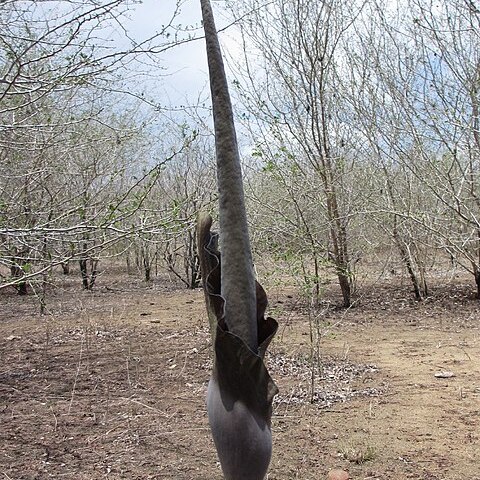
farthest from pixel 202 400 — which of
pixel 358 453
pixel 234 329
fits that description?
pixel 234 329

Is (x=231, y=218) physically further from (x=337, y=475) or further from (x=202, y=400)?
(x=202, y=400)

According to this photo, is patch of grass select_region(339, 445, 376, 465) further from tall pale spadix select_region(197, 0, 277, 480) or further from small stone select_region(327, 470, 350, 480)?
tall pale spadix select_region(197, 0, 277, 480)

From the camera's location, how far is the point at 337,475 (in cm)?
241

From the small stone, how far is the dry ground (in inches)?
2.0

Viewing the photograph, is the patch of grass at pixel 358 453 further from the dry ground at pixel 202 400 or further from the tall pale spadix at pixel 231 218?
the tall pale spadix at pixel 231 218

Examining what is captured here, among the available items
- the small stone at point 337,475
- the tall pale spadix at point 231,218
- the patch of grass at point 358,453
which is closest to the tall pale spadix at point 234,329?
the tall pale spadix at point 231,218

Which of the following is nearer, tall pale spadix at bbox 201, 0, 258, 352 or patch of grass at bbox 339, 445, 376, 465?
tall pale spadix at bbox 201, 0, 258, 352

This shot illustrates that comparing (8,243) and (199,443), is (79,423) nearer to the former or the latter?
(199,443)

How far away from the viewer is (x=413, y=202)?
7.41m

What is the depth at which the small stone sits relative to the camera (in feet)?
7.87

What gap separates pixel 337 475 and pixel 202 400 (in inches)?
52.2

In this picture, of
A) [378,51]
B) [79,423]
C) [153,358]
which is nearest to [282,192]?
[378,51]

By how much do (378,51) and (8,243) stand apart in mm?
5332

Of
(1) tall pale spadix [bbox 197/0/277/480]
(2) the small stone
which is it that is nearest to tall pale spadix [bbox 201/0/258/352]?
(1) tall pale spadix [bbox 197/0/277/480]
